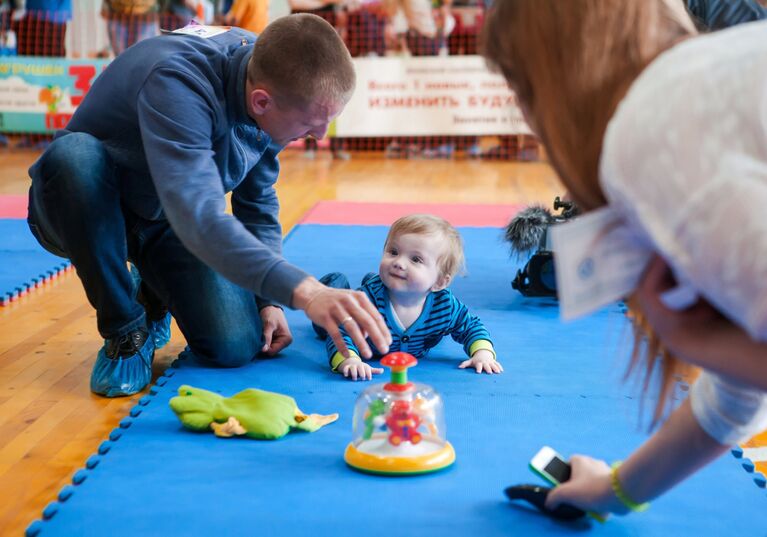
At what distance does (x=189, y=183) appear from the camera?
6.06ft

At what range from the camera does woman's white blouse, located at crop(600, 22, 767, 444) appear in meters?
0.80

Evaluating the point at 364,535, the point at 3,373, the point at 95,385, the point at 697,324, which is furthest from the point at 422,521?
the point at 3,373

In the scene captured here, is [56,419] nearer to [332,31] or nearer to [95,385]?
[95,385]

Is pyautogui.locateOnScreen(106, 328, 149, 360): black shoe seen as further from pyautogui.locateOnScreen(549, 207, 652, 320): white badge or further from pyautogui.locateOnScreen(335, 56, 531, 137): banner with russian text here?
pyautogui.locateOnScreen(335, 56, 531, 137): banner with russian text

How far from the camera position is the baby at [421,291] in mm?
2436

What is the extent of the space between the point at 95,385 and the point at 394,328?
2.55 ft

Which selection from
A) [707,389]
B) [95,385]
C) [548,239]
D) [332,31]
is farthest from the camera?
[548,239]

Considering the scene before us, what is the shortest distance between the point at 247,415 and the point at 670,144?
129 centimetres

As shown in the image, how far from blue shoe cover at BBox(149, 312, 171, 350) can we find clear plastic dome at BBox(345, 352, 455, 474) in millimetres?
1031

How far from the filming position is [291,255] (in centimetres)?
370

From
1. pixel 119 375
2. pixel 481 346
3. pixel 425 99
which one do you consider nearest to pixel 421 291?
pixel 481 346

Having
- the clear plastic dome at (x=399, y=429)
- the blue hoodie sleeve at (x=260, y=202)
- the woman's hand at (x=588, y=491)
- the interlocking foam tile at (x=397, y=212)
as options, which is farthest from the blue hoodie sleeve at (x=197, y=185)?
the interlocking foam tile at (x=397, y=212)

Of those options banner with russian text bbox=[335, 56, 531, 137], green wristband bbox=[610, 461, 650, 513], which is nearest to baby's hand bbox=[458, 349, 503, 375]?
green wristband bbox=[610, 461, 650, 513]

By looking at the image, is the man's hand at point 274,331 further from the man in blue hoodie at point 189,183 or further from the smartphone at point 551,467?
the smartphone at point 551,467
